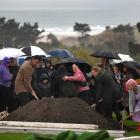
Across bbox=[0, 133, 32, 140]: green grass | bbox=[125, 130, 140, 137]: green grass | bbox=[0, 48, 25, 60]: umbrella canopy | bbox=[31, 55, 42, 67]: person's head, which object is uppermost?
bbox=[0, 48, 25, 60]: umbrella canopy

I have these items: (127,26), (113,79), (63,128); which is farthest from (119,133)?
(127,26)

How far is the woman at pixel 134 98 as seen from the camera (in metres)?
15.9

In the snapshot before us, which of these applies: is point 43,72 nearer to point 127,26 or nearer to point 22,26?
point 22,26

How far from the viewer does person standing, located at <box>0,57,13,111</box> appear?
57.1 ft

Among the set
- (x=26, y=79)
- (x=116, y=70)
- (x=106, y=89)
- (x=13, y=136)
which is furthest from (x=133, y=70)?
(x=13, y=136)

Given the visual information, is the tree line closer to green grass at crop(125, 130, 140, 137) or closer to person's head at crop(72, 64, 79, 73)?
person's head at crop(72, 64, 79, 73)

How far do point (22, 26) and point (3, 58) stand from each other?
83939mm

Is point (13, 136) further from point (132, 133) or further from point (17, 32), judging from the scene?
point (17, 32)

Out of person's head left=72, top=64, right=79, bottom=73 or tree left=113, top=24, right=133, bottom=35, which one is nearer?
person's head left=72, top=64, right=79, bottom=73

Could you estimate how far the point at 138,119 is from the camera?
52.7 ft

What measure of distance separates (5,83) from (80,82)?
1991 millimetres

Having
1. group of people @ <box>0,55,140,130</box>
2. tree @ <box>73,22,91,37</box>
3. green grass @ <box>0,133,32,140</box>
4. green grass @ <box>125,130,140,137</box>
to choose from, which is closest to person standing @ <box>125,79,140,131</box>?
group of people @ <box>0,55,140,130</box>

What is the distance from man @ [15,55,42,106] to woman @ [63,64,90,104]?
2.54 ft

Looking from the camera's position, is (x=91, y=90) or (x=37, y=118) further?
(x=91, y=90)
